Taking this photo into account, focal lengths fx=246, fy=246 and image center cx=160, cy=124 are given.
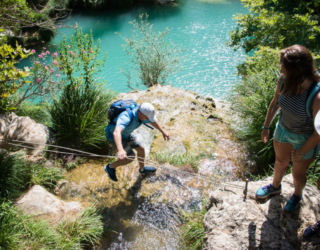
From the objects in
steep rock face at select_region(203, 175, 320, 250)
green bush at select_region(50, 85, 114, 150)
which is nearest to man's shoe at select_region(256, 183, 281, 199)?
steep rock face at select_region(203, 175, 320, 250)

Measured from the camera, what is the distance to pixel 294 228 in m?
2.34

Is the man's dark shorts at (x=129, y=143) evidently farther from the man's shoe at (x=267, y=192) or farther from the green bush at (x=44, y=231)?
the man's shoe at (x=267, y=192)

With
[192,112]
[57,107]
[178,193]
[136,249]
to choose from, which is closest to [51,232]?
[136,249]

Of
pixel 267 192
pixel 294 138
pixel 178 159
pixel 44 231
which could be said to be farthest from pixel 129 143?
pixel 294 138

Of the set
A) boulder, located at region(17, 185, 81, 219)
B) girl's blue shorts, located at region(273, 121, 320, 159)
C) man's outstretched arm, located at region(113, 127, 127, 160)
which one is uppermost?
girl's blue shorts, located at region(273, 121, 320, 159)

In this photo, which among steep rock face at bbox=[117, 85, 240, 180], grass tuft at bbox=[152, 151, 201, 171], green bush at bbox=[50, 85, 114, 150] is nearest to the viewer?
grass tuft at bbox=[152, 151, 201, 171]

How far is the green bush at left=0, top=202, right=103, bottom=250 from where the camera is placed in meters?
2.66

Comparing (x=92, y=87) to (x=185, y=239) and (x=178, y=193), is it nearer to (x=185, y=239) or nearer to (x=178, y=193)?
(x=178, y=193)

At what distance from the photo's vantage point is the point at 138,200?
350 cm

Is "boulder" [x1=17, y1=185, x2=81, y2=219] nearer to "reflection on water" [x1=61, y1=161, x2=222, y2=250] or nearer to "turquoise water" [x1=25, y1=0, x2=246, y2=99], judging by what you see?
"reflection on water" [x1=61, y1=161, x2=222, y2=250]

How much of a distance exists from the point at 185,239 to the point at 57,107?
3.07 m

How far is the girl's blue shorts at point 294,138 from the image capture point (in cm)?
207

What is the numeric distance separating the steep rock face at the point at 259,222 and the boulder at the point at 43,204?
1.83m

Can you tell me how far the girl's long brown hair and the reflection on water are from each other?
1.99 metres
